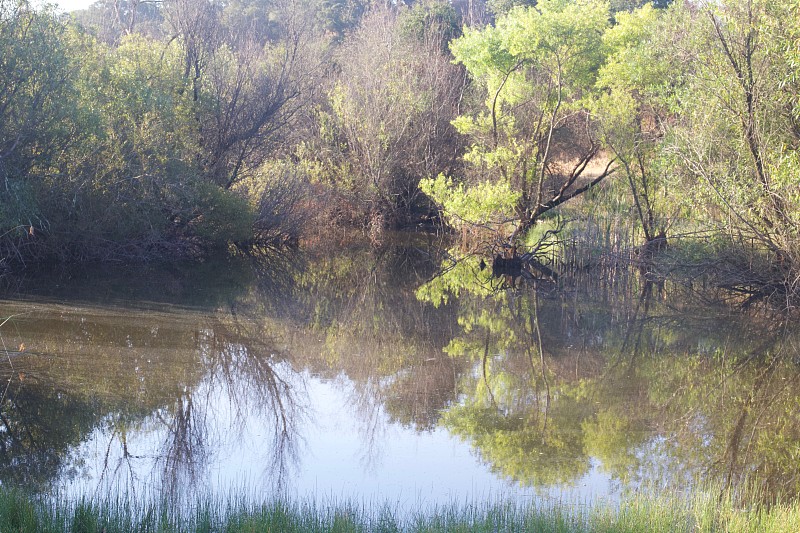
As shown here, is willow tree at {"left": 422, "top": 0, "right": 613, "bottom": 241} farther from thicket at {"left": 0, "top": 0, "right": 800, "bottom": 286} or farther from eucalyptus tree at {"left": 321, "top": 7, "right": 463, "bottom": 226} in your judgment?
eucalyptus tree at {"left": 321, "top": 7, "right": 463, "bottom": 226}

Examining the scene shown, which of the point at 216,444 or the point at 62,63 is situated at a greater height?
the point at 62,63

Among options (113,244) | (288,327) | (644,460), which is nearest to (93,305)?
(288,327)

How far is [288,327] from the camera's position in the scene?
12883mm

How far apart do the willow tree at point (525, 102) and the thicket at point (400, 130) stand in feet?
0.21

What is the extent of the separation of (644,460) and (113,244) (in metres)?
13.3

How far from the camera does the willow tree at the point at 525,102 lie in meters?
19.6

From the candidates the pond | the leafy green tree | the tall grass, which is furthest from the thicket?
the tall grass

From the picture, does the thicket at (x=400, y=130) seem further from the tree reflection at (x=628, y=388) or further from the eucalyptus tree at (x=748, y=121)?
the tree reflection at (x=628, y=388)

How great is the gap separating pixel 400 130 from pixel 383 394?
17.4m

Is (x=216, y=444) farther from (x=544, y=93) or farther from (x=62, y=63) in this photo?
(x=544, y=93)

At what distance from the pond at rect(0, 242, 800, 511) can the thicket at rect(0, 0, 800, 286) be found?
7.18 ft

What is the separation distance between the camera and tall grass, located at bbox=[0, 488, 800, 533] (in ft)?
17.4

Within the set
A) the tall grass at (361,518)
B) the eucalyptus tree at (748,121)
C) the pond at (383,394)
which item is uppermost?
the eucalyptus tree at (748,121)

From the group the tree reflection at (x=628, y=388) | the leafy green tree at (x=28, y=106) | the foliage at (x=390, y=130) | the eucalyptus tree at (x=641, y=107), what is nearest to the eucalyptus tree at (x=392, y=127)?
the foliage at (x=390, y=130)
